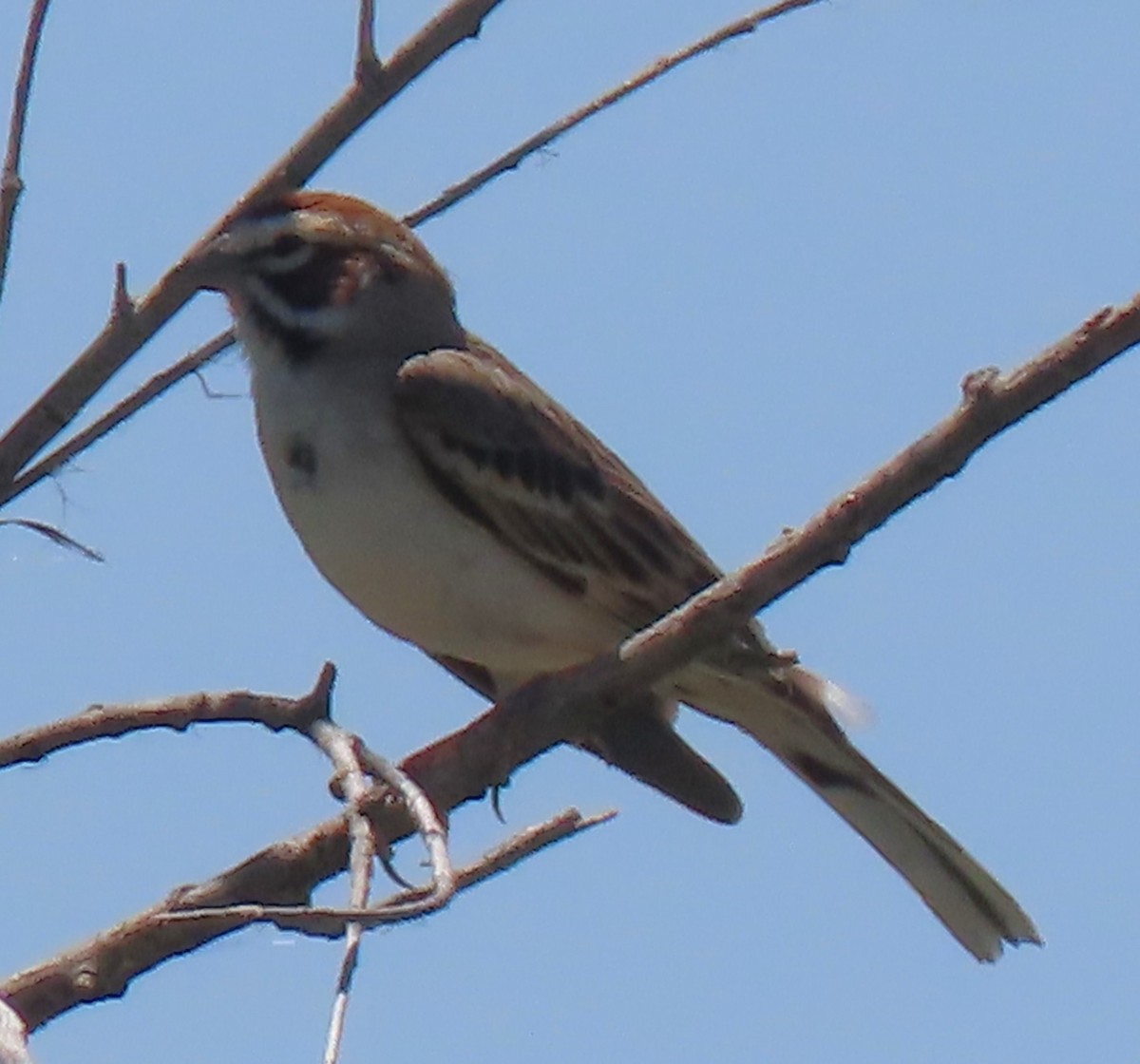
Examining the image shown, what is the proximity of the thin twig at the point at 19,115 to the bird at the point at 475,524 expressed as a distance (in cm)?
156

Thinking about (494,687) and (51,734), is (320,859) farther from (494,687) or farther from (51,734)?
(494,687)

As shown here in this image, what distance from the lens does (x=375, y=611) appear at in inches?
218

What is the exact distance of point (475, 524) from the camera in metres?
5.62

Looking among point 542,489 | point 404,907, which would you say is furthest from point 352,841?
point 542,489

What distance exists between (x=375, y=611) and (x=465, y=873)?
2569 millimetres

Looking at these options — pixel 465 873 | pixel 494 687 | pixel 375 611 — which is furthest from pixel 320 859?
pixel 494 687

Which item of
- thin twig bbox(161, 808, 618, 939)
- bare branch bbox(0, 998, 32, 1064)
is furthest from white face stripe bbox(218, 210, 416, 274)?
bare branch bbox(0, 998, 32, 1064)

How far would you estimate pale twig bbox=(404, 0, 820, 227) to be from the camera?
3939 millimetres

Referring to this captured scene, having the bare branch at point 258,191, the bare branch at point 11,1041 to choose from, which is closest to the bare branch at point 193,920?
the bare branch at point 11,1041

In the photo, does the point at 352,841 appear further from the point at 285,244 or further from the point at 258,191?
the point at 285,244

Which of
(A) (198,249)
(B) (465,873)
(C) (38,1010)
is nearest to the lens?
(B) (465,873)

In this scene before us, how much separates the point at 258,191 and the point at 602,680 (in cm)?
99

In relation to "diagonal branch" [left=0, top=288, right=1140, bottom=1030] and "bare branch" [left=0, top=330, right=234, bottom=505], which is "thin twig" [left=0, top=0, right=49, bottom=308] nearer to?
"bare branch" [left=0, top=330, right=234, bottom=505]

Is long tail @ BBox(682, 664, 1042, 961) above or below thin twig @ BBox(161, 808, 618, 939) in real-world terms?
above
